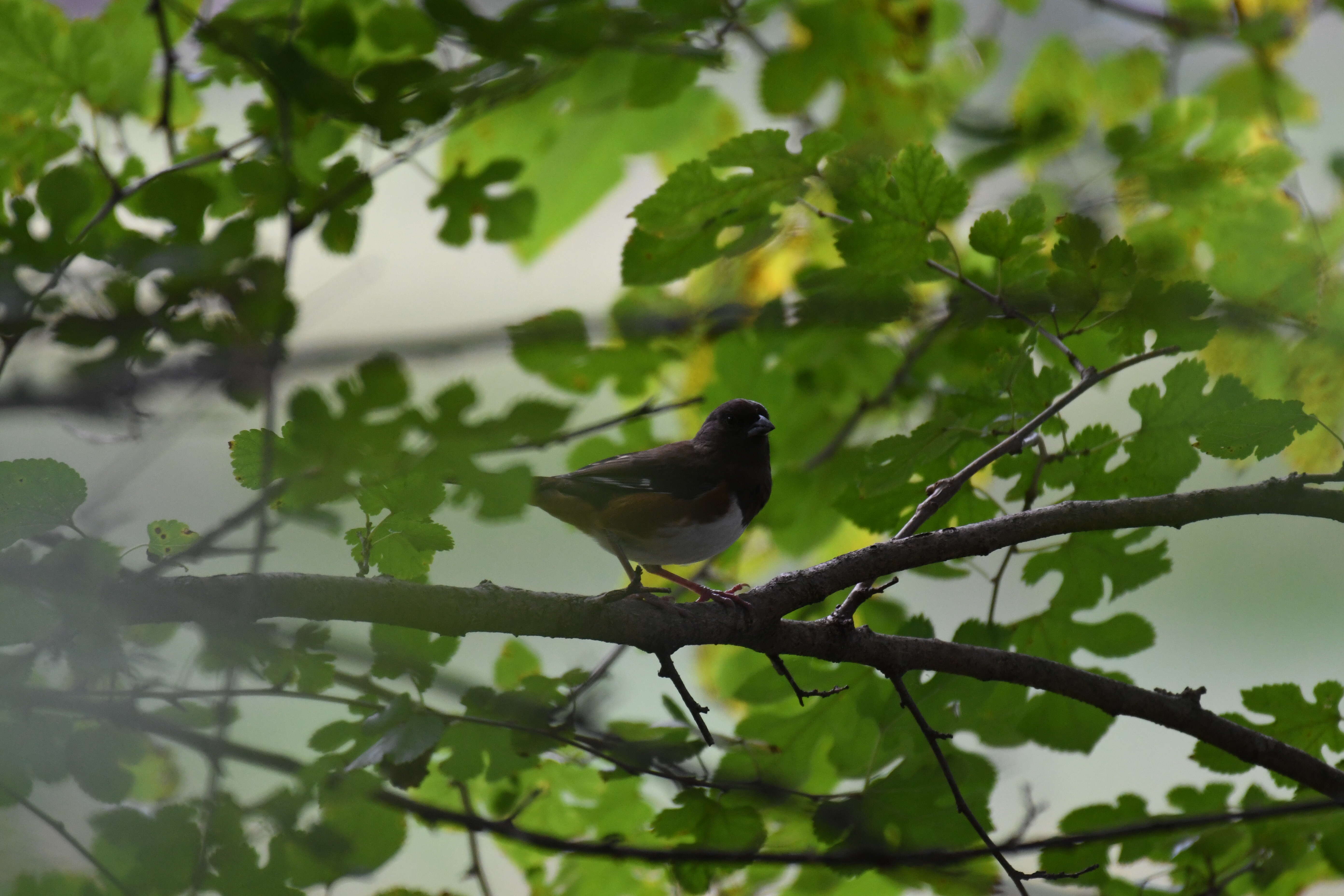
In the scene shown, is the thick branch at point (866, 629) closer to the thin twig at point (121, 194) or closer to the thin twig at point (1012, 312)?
the thin twig at point (1012, 312)

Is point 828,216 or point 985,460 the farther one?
point 828,216

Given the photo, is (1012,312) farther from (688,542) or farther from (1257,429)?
(688,542)

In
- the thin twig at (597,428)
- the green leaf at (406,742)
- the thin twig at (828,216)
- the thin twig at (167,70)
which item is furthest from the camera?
the thin twig at (167,70)

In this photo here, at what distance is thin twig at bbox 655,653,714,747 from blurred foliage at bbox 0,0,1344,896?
33mm

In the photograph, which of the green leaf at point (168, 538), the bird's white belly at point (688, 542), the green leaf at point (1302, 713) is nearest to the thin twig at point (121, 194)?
the green leaf at point (168, 538)

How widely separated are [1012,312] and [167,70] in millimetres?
1510

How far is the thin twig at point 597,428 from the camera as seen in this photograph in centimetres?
76

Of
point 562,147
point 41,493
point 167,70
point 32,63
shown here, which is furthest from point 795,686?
point 32,63

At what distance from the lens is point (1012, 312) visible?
1.35 m

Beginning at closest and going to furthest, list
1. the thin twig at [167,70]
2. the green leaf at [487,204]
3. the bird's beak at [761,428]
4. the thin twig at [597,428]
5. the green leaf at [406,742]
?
the thin twig at [597,428] < the green leaf at [406,742] < the thin twig at [167,70] < the green leaf at [487,204] < the bird's beak at [761,428]

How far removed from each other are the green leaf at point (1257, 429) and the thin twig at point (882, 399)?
868 mm

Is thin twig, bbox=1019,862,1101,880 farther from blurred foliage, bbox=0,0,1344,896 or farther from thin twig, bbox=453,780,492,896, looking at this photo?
thin twig, bbox=453,780,492,896

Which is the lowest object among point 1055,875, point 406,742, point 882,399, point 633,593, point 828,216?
point 406,742

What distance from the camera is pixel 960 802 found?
52.1 inches
